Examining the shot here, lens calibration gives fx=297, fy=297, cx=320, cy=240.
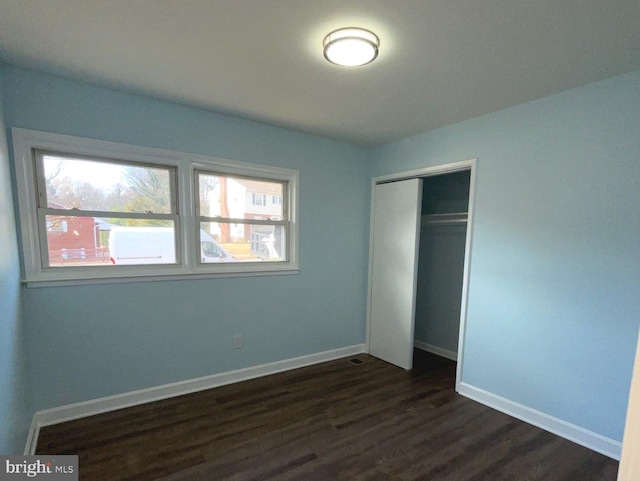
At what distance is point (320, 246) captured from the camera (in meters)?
3.38

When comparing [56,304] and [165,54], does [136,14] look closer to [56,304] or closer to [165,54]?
[165,54]

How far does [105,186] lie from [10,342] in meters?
1.22

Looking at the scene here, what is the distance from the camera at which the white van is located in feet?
7.88

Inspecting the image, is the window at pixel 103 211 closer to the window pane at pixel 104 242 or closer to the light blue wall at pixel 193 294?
A: the window pane at pixel 104 242

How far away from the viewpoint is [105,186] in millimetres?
2344

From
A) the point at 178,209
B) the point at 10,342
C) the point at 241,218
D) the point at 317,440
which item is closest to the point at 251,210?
the point at 241,218

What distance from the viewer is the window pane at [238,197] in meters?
2.79

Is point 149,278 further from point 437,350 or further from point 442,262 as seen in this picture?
point 437,350

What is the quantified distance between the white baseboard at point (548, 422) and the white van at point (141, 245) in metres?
2.90

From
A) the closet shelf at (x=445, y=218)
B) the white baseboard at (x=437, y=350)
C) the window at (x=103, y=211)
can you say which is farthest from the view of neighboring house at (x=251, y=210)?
the white baseboard at (x=437, y=350)

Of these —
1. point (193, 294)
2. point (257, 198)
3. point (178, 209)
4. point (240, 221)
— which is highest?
point (257, 198)

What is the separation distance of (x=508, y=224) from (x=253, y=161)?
7.69 feet

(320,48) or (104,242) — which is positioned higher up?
(320,48)

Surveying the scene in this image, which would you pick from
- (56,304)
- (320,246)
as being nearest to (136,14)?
(56,304)
